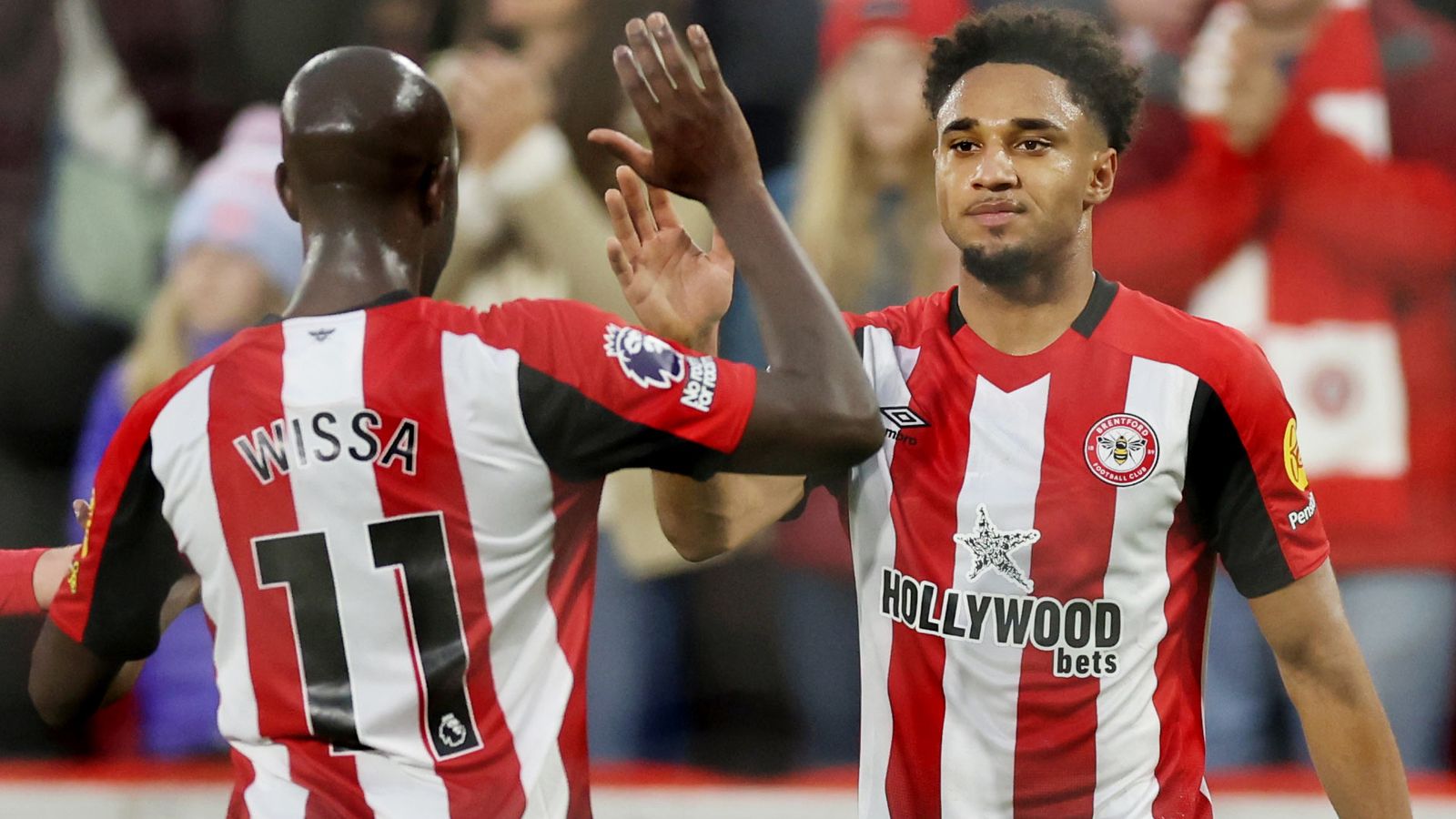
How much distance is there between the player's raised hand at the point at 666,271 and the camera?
85.4 inches

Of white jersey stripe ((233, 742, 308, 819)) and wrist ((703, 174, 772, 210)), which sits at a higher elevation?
wrist ((703, 174, 772, 210))

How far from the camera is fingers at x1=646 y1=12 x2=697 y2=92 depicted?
184 cm

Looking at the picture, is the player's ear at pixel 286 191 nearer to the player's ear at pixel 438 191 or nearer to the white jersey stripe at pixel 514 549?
the player's ear at pixel 438 191

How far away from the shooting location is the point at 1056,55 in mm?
2322

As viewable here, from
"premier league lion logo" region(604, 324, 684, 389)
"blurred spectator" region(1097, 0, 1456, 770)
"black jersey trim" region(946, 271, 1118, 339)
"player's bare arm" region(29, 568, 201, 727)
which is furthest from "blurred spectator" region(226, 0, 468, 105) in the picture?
"premier league lion logo" region(604, 324, 684, 389)

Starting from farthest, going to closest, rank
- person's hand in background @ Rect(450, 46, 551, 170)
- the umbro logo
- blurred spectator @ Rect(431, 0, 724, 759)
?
person's hand in background @ Rect(450, 46, 551, 170) → blurred spectator @ Rect(431, 0, 724, 759) → the umbro logo

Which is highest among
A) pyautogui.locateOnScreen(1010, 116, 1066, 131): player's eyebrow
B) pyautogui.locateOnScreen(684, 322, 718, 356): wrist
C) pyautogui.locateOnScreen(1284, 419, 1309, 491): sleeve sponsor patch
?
pyautogui.locateOnScreen(1010, 116, 1066, 131): player's eyebrow

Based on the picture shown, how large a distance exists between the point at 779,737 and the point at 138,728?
165 cm

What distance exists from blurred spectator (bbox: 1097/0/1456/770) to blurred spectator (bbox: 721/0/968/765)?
0.48m

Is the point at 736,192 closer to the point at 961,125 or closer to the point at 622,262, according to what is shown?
the point at 622,262

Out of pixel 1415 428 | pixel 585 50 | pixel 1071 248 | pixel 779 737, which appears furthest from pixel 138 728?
pixel 1415 428

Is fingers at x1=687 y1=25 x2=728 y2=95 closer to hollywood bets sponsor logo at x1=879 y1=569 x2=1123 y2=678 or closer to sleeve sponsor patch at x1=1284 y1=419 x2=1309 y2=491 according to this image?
hollywood bets sponsor logo at x1=879 y1=569 x2=1123 y2=678

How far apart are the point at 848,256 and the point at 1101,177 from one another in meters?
1.51

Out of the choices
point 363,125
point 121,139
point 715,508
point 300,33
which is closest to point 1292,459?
point 715,508
